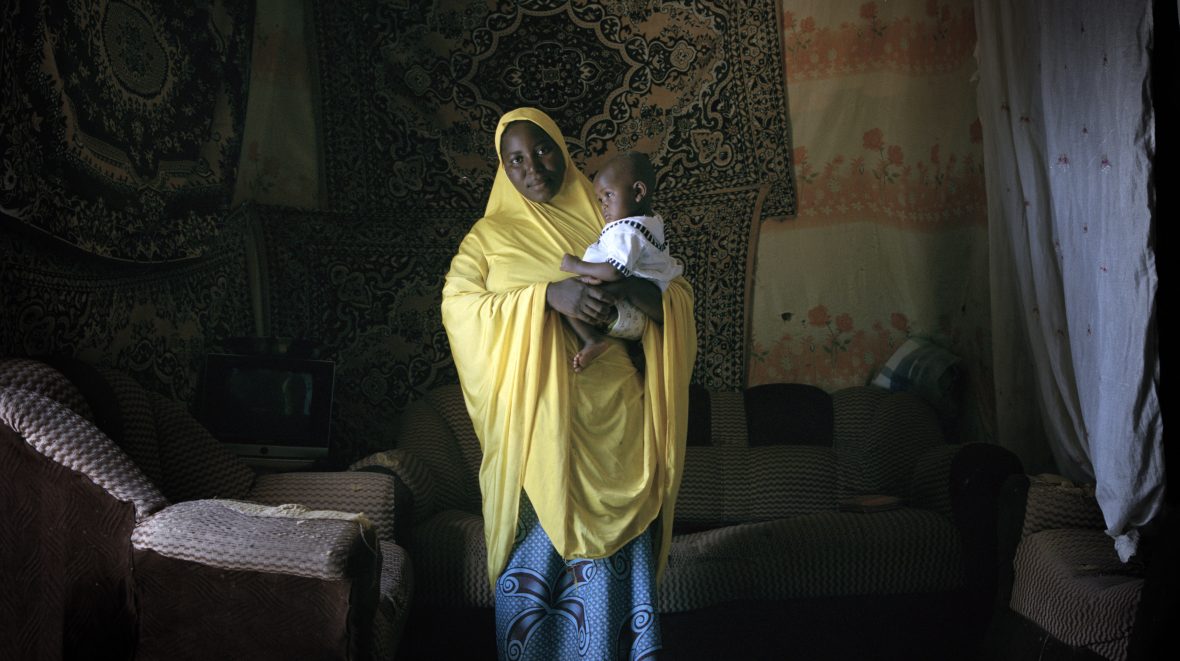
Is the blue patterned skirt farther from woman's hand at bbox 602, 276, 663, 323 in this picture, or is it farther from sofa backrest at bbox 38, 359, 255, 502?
sofa backrest at bbox 38, 359, 255, 502

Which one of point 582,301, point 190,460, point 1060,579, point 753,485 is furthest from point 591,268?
point 753,485

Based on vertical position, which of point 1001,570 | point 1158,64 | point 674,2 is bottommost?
point 1001,570

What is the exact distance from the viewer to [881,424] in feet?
12.1

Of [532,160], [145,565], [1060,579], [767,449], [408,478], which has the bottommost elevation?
[1060,579]

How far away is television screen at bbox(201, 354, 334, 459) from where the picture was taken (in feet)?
10.3

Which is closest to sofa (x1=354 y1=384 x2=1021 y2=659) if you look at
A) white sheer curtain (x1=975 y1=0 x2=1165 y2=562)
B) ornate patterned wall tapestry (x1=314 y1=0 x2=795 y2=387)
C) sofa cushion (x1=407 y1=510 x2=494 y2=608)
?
sofa cushion (x1=407 y1=510 x2=494 y2=608)

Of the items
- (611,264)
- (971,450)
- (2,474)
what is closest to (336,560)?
(2,474)

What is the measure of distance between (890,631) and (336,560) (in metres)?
1.98

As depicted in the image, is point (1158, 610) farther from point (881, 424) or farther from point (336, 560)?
point (881, 424)

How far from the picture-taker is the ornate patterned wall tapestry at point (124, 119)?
7.55ft

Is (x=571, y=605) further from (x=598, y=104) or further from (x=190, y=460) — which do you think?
(x=598, y=104)

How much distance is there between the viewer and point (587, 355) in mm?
2168

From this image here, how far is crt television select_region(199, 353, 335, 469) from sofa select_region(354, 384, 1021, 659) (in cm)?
23

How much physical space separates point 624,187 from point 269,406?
1563 mm
